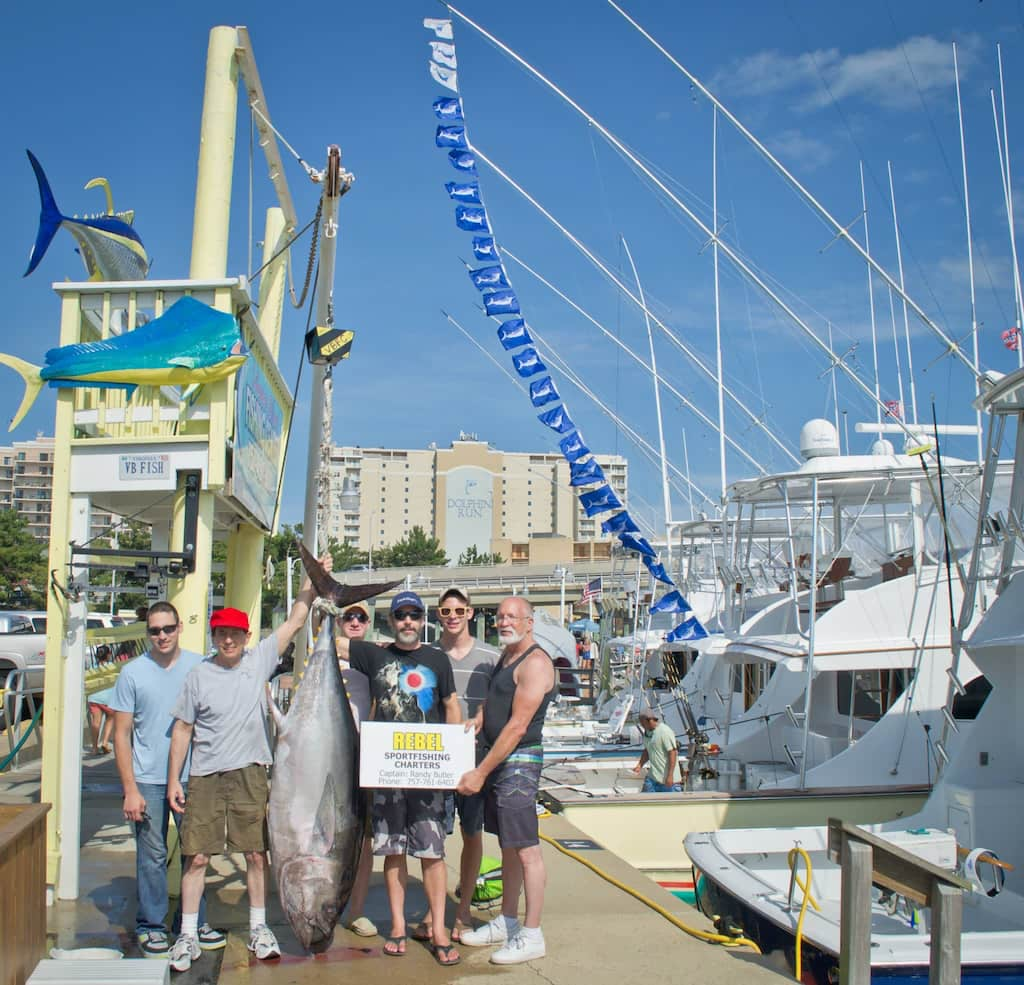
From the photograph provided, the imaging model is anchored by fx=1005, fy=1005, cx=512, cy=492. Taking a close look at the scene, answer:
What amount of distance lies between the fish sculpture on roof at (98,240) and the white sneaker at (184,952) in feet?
12.4

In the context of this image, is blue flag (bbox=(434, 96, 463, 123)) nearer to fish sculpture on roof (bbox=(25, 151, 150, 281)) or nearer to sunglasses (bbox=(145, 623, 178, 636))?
fish sculpture on roof (bbox=(25, 151, 150, 281))

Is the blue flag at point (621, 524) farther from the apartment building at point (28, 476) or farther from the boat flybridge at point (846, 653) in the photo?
the apartment building at point (28, 476)

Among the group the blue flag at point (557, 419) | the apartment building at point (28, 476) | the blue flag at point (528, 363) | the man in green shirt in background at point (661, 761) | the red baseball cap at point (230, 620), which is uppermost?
the apartment building at point (28, 476)

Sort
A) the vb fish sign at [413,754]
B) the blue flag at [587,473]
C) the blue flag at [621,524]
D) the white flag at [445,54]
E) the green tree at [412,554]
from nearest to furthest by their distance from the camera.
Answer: the vb fish sign at [413,754]
the white flag at [445,54]
the blue flag at [587,473]
the blue flag at [621,524]
the green tree at [412,554]

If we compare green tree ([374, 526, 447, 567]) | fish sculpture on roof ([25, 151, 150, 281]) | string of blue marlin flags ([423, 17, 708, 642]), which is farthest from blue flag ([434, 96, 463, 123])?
green tree ([374, 526, 447, 567])

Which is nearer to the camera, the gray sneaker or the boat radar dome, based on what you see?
the gray sneaker

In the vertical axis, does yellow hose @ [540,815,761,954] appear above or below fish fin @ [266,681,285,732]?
below

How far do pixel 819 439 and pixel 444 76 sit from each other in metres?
6.63

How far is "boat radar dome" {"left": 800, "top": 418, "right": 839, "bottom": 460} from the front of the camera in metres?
13.1

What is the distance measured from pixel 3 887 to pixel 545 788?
8.20 metres

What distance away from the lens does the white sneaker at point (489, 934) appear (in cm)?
471

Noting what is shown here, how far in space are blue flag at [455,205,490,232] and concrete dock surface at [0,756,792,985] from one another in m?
6.24

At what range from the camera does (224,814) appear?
177 inches

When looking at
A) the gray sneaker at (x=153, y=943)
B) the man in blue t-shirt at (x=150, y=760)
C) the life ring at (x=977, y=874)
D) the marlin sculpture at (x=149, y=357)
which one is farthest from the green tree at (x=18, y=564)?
the life ring at (x=977, y=874)
